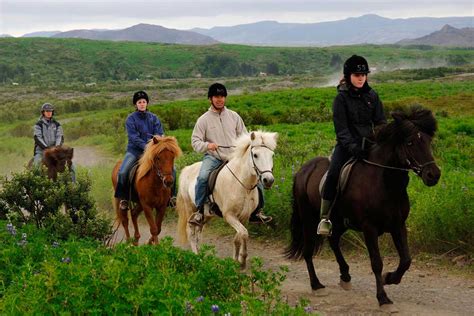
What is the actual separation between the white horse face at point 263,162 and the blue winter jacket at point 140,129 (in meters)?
2.66

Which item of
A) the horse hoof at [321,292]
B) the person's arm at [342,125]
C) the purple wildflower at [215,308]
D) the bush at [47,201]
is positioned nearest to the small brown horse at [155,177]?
the bush at [47,201]

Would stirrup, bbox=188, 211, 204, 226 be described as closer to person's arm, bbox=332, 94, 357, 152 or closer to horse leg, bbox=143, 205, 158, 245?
horse leg, bbox=143, 205, 158, 245

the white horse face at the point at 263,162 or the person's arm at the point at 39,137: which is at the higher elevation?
the white horse face at the point at 263,162

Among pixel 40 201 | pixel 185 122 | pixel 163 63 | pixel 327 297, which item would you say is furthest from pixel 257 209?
pixel 163 63

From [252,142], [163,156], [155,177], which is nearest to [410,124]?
[252,142]

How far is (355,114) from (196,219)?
3.46m

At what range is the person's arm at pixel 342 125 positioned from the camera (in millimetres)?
7188

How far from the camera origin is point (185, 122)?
32656mm

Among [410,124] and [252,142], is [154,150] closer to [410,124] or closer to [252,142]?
[252,142]

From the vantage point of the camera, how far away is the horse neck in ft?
28.1

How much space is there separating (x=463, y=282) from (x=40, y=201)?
20.4ft

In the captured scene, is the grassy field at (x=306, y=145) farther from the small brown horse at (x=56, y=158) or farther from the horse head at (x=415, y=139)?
the small brown horse at (x=56, y=158)

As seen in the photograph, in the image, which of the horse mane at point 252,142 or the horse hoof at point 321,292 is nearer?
the horse hoof at point 321,292

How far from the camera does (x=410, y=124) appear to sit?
6664 millimetres
